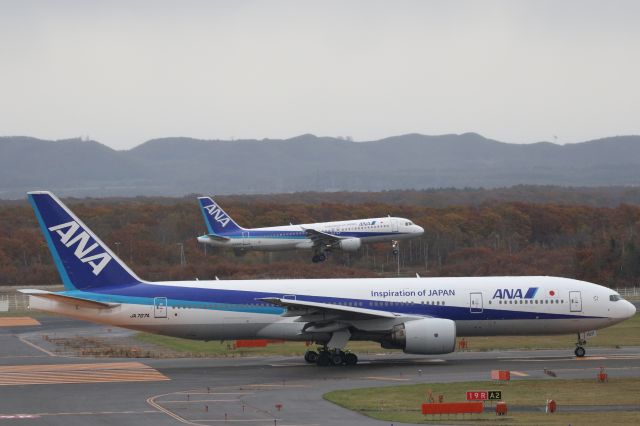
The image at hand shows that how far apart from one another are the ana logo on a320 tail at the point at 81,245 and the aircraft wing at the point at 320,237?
4948cm

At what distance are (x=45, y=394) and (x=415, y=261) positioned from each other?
69471mm

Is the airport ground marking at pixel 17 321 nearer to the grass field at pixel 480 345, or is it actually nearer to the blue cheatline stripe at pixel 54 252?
the grass field at pixel 480 345

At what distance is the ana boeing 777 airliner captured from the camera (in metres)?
43.6

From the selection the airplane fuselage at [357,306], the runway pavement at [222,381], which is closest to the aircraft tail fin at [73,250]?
the airplane fuselage at [357,306]

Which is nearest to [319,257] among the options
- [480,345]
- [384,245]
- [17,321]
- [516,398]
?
[384,245]

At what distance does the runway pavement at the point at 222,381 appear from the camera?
32.3m

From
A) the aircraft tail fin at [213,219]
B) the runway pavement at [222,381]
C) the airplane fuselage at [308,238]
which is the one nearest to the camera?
the runway pavement at [222,381]

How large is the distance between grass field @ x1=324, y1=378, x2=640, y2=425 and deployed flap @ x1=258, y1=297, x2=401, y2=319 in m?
5.73

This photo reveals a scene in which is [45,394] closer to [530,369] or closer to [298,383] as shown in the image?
[298,383]

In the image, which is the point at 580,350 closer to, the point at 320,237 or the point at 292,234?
the point at 320,237

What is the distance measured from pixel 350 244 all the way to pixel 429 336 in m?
50.9

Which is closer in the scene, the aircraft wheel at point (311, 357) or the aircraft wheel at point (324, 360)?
the aircraft wheel at point (324, 360)

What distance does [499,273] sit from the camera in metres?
85.2

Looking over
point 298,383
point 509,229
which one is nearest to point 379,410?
point 298,383
